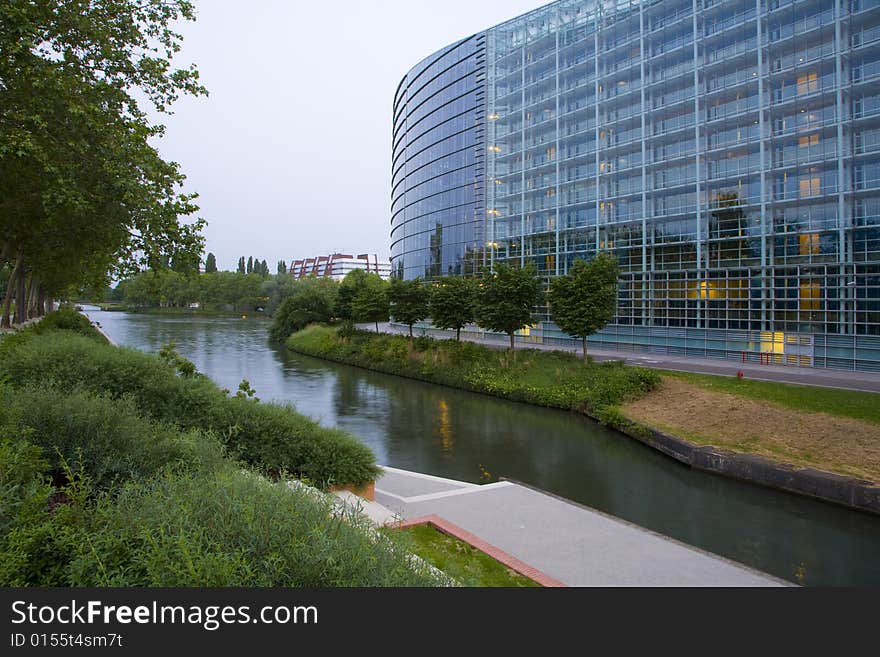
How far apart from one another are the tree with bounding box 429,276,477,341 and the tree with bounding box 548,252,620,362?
29.5ft

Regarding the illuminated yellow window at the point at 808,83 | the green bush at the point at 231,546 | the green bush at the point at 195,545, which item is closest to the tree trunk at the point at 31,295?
the green bush at the point at 195,545

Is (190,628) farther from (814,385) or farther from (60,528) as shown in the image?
(814,385)

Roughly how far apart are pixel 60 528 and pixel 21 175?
12972 millimetres

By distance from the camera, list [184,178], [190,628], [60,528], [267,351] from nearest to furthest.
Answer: [190,628], [60,528], [184,178], [267,351]

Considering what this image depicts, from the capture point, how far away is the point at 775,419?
58.7ft

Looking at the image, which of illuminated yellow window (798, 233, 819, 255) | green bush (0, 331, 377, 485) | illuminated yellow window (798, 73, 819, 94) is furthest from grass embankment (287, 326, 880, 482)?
illuminated yellow window (798, 73, 819, 94)

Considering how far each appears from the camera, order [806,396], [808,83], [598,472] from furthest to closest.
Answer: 1. [808,83]
2. [806,396]
3. [598,472]

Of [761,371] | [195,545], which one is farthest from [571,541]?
[761,371]

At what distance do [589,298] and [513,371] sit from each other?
5.39 meters

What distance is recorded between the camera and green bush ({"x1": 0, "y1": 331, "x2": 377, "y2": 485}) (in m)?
9.80

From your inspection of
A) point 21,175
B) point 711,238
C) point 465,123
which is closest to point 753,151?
point 711,238

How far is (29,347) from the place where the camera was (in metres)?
10.9

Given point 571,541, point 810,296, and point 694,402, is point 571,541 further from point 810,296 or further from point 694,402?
point 810,296

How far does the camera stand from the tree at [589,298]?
28.3 meters
